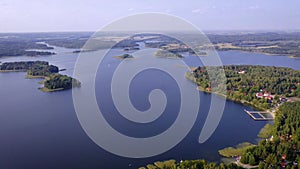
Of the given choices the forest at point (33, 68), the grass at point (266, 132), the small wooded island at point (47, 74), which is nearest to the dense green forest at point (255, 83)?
the grass at point (266, 132)

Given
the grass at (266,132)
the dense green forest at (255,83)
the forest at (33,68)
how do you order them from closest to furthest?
the grass at (266,132) → the dense green forest at (255,83) → the forest at (33,68)

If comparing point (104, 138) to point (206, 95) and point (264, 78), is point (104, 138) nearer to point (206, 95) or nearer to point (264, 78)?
point (206, 95)

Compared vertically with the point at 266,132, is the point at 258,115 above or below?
above

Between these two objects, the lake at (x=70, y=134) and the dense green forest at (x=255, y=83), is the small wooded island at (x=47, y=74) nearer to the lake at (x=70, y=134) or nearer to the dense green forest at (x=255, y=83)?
the lake at (x=70, y=134)

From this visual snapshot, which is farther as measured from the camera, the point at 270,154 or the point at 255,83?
the point at 255,83

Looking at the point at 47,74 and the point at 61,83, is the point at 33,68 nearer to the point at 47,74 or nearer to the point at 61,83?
the point at 47,74

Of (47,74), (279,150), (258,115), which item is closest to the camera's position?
(279,150)

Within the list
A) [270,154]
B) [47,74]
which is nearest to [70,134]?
[270,154]
